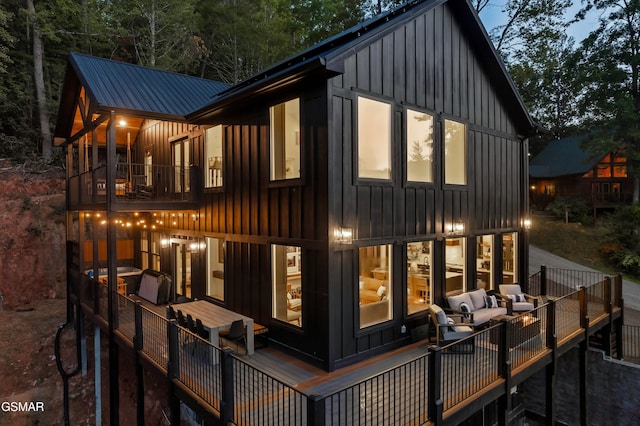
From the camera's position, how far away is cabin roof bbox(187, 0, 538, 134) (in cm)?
682

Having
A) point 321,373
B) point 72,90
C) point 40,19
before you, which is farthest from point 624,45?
point 40,19

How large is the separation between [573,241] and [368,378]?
21.5 meters

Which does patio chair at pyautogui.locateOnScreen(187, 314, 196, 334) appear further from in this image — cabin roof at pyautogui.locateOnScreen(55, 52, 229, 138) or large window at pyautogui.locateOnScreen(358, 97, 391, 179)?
cabin roof at pyautogui.locateOnScreen(55, 52, 229, 138)

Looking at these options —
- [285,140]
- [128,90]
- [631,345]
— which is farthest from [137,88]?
[631,345]

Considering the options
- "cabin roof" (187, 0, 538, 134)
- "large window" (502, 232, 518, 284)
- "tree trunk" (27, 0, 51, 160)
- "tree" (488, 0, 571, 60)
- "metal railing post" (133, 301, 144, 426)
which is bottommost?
"metal railing post" (133, 301, 144, 426)

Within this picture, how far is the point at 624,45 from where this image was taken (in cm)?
2153

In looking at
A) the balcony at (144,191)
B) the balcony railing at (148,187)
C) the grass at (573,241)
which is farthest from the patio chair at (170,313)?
the grass at (573,241)

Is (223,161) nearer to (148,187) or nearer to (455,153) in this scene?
(148,187)

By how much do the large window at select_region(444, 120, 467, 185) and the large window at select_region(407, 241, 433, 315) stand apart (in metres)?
1.96

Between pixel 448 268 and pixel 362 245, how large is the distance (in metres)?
3.35

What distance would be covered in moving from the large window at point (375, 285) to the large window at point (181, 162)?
615 centimetres

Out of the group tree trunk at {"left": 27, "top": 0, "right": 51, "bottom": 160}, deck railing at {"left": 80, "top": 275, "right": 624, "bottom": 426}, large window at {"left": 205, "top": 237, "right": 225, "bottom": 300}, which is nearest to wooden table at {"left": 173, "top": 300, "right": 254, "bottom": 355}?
deck railing at {"left": 80, "top": 275, "right": 624, "bottom": 426}

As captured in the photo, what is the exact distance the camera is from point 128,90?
1066cm

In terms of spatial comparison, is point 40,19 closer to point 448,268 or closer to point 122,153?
point 122,153
